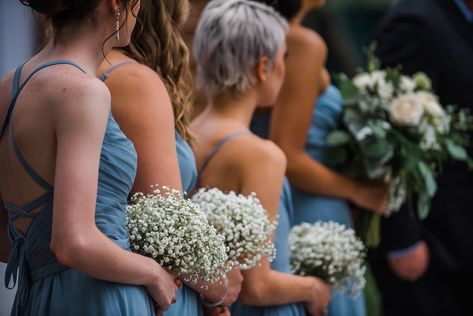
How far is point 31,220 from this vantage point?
9.39 feet

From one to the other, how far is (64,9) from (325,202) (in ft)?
8.13

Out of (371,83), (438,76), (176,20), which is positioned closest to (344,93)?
(371,83)

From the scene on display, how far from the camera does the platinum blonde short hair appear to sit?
410 centimetres

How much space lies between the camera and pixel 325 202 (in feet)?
16.6

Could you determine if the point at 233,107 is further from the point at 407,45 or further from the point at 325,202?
the point at 407,45

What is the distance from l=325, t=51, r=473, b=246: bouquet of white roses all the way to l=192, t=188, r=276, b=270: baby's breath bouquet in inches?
58.8

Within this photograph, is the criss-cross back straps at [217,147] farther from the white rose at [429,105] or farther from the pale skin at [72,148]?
the white rose at [429,105]

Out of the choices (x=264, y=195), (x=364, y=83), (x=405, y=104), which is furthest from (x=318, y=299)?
(x=364, y=83)

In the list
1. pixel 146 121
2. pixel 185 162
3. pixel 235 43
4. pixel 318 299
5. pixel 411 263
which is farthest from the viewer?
pixel 411 263

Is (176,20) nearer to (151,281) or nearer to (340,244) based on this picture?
(151,281)

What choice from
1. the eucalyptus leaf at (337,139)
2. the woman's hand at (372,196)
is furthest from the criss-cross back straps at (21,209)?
the woman's hand at (372,196)

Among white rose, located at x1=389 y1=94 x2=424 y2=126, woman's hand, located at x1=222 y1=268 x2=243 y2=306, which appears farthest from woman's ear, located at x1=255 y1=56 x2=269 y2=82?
white rose, located at x1=389 y1=94 x2=424 y2=126

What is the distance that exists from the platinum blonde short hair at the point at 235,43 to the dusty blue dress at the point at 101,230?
125 cm

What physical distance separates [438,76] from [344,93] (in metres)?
1.01
